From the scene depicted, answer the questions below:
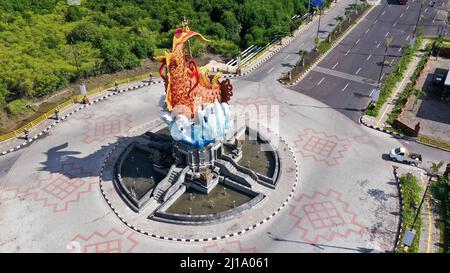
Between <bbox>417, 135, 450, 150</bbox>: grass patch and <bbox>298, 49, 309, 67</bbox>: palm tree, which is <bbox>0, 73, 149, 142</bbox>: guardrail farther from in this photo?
<bbox>417, 135, 450, 150</bbox>: grass patch

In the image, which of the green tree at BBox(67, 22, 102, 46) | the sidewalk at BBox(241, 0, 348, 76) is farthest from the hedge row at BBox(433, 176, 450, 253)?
the green tree at BBox(67, 22, 102, 46)

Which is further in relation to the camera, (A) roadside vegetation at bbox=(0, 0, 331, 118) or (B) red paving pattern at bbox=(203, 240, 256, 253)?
(A) roadside vegetation at bbox=(0, 0, 331, 118)

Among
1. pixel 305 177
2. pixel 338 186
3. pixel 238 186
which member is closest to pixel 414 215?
pixel 338 186

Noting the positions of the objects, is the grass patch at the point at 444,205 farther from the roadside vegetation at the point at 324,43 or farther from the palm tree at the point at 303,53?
the palm tree at the point at 303,53

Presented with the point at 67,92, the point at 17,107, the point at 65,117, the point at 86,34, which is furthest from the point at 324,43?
the point at 17,107

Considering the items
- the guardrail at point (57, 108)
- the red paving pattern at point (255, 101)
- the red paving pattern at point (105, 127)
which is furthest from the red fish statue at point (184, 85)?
the guardrail at point (57, 108)

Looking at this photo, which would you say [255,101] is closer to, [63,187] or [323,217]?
[323,217]

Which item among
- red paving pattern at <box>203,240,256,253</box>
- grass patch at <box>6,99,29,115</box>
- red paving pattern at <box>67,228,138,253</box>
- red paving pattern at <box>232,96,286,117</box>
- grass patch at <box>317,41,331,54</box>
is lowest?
red paving pattern at <box>203,240,256,253</box>
